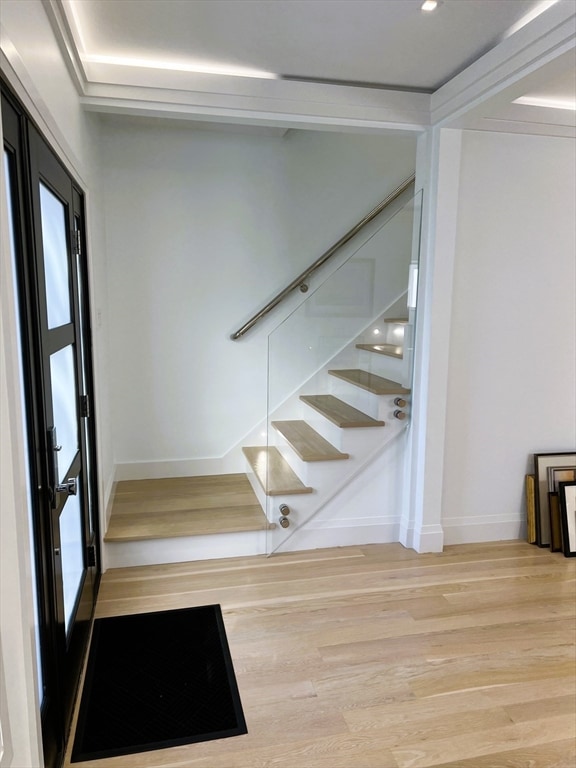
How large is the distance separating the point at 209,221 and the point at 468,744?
329cm

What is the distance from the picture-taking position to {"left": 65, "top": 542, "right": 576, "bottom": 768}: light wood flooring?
1779mm

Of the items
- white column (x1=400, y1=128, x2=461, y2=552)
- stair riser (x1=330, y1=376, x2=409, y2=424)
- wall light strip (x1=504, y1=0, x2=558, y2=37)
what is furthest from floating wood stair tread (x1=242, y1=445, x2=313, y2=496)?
wall light strip (x1=504, y1=0, x2=558, y2=37)

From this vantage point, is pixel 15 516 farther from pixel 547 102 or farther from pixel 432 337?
pixel 547 102

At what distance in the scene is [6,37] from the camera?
3.83 ft

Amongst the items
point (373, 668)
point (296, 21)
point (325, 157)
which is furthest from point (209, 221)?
point (373, 668)

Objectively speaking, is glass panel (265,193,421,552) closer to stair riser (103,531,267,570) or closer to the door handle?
stair riser (103,531,267,570)

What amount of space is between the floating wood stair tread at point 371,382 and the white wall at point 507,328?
1.05ft

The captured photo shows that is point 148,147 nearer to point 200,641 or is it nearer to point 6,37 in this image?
point 6,37

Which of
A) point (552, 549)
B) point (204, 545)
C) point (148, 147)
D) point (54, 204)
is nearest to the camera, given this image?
point (54, 204)

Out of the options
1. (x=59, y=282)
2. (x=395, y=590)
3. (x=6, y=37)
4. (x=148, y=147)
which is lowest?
(x=395, y=590)

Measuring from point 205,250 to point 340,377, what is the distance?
142 cm

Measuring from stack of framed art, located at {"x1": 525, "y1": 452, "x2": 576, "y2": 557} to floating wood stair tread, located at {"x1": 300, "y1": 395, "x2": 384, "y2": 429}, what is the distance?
1068 millimetres

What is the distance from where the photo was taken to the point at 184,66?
262 centimetres

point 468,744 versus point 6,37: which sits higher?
point 6,37
